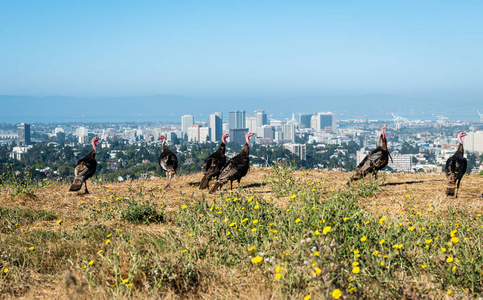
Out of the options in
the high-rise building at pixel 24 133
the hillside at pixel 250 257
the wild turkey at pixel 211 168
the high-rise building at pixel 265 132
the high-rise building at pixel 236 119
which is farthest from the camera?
the high-rise building at pixel 236 119

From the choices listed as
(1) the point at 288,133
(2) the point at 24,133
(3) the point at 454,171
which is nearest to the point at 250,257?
(3) the point at 454,171

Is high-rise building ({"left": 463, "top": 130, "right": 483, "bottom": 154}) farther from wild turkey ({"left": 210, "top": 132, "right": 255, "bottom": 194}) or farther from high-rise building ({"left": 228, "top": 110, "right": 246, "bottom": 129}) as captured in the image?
high-rise building ({"left": 228, "top": 110, "right": 246, "bottom": 129})

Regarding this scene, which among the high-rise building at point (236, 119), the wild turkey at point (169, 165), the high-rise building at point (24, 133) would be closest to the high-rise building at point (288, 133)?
the high-rise building at point (236, 119)

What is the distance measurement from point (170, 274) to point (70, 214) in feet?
18.6

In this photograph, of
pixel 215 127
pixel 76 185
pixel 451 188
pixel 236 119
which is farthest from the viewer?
pixel 236 119

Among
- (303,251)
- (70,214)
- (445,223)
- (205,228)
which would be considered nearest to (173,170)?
(70,214)

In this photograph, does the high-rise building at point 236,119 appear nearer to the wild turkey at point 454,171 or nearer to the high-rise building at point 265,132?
the high-rise building at point 265,132

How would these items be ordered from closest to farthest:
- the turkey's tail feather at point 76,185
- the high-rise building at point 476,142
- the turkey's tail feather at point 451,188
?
the turkey's tail feather at point 451,188 → the turkey's tail feather at point 76,185 → the high-rise building at point 476,142

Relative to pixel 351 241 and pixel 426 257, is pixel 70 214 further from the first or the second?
pixel 426 257

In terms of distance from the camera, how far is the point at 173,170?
13586 millimetres

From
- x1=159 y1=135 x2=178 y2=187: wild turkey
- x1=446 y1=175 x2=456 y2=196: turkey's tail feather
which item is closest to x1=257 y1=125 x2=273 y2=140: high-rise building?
x1=159 y1=135 x2=178 y2=187: wild turkey

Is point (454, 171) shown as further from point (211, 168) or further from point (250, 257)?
point (250, 257)

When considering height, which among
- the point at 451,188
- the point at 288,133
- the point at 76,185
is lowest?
the point at 288,133

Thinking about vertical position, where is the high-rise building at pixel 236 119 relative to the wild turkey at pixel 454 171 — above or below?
above
